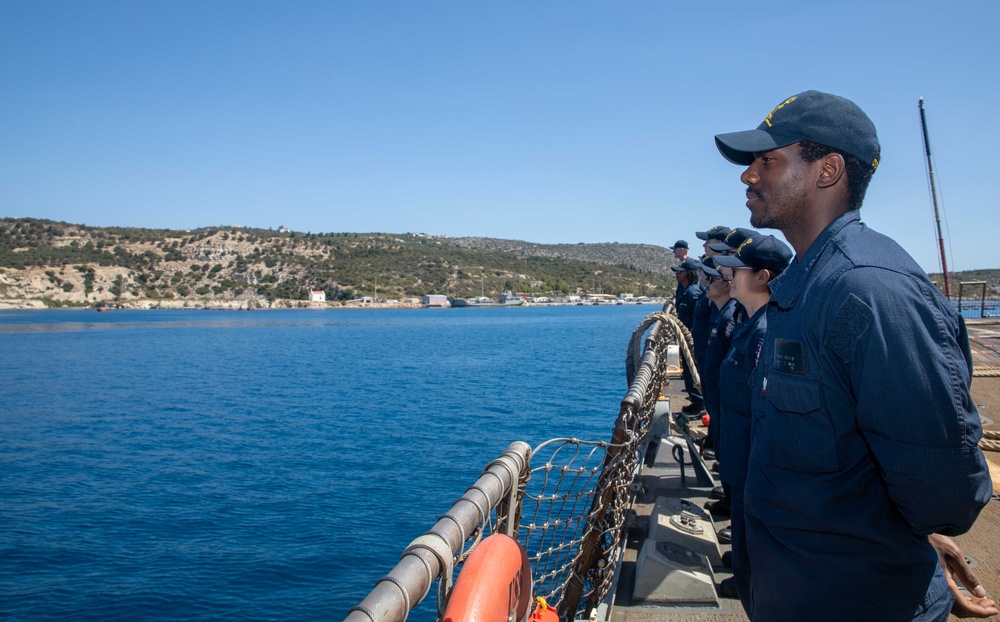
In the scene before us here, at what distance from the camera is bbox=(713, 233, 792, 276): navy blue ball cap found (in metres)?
3.73

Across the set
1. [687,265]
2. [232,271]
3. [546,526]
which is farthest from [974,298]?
[232,271]

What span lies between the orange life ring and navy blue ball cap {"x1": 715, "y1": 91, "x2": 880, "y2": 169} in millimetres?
1298

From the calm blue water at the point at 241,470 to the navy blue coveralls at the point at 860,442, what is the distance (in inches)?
342

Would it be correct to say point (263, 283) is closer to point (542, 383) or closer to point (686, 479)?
point (542, 383)

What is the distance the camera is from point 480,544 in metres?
2.03

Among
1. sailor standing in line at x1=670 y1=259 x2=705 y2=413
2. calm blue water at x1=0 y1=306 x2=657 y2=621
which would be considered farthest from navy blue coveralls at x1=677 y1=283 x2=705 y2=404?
calm blue water at x1=0 y1=306 x2=657 y2=621

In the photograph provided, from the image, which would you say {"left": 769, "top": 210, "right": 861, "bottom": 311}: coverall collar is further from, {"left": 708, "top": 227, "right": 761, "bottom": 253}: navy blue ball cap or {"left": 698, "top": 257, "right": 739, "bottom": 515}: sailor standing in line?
{"left": 698, "top": 257, "right": 739, "bottom": 515}: sailor standing in line

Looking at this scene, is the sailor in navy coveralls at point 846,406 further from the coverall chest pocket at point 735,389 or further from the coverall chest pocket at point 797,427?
the coverall chest pocket at point 735,389

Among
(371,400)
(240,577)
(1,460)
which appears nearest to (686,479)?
(240,577)

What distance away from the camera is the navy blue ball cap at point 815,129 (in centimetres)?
184

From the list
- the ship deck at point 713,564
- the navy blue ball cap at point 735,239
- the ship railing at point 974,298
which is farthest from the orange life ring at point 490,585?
the ship railing at point 974,298

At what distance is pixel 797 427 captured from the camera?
1.66m

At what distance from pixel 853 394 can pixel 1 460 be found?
2247 centimetres

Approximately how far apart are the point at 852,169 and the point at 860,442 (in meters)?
0.75
